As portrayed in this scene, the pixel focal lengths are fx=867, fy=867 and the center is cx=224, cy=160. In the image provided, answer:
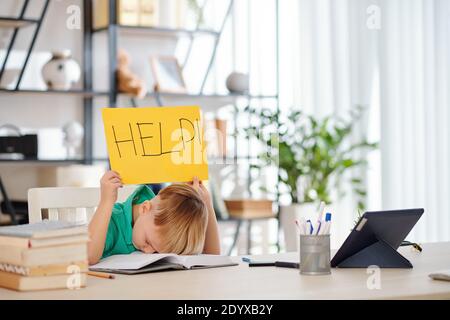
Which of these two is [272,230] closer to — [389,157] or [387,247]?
[389,157]

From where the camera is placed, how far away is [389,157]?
5.50m

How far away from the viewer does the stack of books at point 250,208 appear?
5188 mm

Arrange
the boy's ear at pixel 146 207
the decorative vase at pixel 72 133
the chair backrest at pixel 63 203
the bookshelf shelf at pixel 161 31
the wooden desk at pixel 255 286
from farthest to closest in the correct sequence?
the bookshelf shelf at pixel 161 31 → the decorative vase at pixel 72 133 → the chair backrest at pixel 63 203 → the boy's ear at pixel 146 207 → the wooden desk at pixel 255 286

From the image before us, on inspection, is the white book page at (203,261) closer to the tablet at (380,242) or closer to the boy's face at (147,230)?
the boy's face at (147,230)

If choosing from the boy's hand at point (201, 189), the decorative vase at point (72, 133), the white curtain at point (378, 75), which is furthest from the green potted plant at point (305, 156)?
the boy's hand at point (201, 189)

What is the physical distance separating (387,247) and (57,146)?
3.21m

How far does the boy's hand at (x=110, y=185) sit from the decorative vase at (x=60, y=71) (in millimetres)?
2810

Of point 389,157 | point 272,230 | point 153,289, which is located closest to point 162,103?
point 272,230

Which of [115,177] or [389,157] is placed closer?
[115,177]

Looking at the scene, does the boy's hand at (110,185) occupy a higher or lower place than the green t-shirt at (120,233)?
higher

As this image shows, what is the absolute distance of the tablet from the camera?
188cm

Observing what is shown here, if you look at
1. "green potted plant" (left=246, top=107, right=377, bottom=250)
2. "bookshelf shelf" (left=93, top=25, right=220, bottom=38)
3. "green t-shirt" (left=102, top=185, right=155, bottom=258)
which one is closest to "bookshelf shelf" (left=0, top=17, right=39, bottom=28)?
"bookshelf shelf" (left=93, top=25, right=220, bottom=38)
